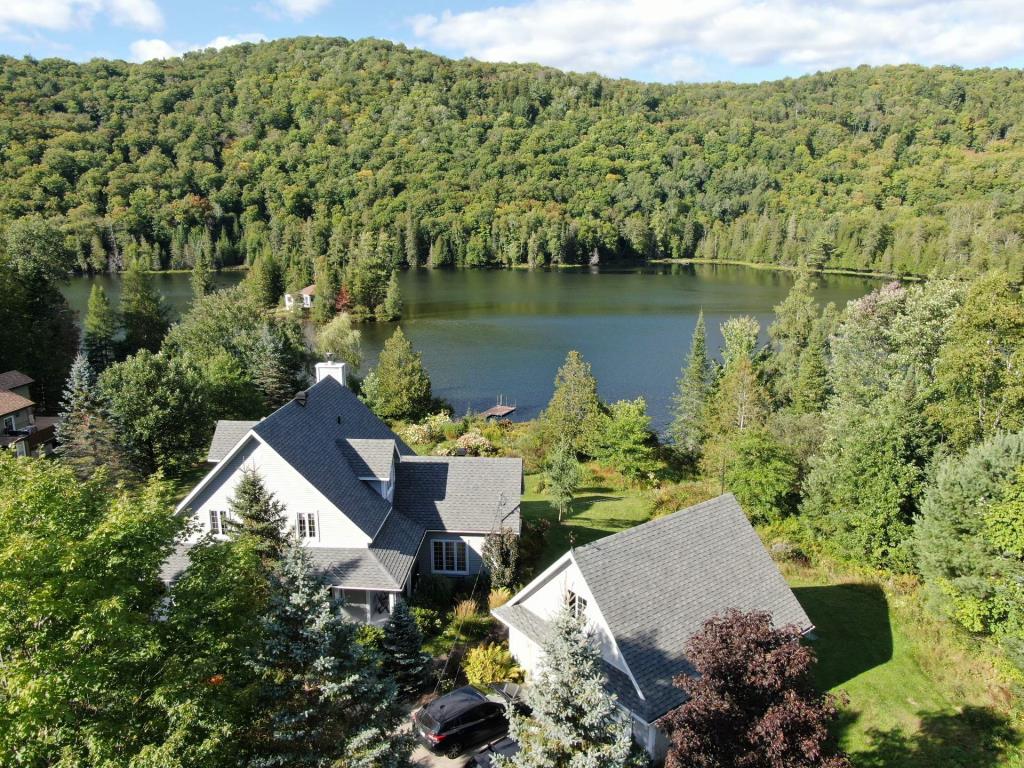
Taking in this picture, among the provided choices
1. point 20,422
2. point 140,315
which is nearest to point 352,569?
point 20,422

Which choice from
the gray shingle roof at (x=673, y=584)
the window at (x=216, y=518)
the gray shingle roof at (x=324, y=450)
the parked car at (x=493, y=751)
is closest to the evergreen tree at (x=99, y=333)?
the gray shingle roof at (x=324, y=450)

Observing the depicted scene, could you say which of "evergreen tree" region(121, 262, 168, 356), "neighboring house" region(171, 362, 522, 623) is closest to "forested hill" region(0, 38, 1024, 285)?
"evergreen tree" region(121, 262, 168, 356)

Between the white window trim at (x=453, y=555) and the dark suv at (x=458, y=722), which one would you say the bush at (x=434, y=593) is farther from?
the dark suv at (x=458, y=722)

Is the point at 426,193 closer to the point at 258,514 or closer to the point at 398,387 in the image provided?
the point at 398,387

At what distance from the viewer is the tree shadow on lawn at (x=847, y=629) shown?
19.1m

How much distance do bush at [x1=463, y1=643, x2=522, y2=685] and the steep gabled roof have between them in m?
35.3

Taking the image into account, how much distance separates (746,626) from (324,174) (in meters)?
190

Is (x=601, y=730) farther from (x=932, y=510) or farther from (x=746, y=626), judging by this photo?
(x=932, y=510)

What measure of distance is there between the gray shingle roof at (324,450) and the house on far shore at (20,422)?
21.1m

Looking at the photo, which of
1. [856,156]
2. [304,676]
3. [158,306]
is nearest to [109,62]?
[158,306]

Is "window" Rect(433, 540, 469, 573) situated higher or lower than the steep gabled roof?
lower

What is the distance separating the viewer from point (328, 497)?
68.5 feet

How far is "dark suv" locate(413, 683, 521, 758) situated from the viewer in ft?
50.6

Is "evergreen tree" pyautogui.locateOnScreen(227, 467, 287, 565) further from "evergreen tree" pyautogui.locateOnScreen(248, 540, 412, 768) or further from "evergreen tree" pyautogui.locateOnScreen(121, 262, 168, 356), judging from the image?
"evergreen tree" pyautogui.locateOnScreen(121, 262, 168, 356)
